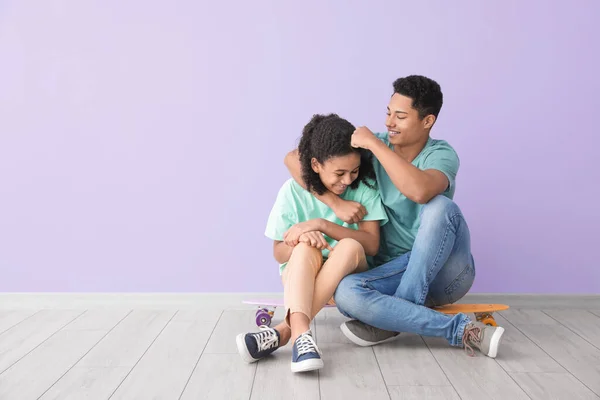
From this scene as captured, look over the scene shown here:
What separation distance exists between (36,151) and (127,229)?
0.50m

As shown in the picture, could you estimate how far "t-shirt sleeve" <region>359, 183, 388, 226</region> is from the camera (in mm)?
2500

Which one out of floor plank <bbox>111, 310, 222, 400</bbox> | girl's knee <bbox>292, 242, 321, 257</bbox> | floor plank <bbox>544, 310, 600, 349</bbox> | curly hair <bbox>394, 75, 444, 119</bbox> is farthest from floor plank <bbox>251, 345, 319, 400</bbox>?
floor plank <bbox>544, 310, 600, 349</bbox>

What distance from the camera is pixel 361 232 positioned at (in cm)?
248

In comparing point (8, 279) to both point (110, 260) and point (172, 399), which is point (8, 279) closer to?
point (110, 260)

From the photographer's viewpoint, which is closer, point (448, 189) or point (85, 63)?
point (448, 189)

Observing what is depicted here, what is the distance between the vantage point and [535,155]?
10.1ft

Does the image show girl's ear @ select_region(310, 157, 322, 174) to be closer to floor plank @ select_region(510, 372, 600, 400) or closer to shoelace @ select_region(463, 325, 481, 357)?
shoelace @ select_region(463, 325, 481, 357)

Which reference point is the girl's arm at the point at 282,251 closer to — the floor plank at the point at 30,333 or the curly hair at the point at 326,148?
the curly hair at the point at 326,148

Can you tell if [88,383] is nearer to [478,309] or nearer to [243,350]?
[243,350]

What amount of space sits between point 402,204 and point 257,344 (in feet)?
2.35

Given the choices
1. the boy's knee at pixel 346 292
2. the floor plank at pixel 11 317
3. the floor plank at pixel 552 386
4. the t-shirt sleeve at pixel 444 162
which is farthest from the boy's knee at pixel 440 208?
the floor plank at pixel 11 317

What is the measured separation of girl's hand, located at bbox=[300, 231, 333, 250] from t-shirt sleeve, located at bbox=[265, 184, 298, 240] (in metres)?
0.16

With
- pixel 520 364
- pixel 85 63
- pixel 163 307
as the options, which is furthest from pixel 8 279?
pixel 520 364

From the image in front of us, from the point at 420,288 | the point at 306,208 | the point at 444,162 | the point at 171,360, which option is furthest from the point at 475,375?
the point at 171,360
